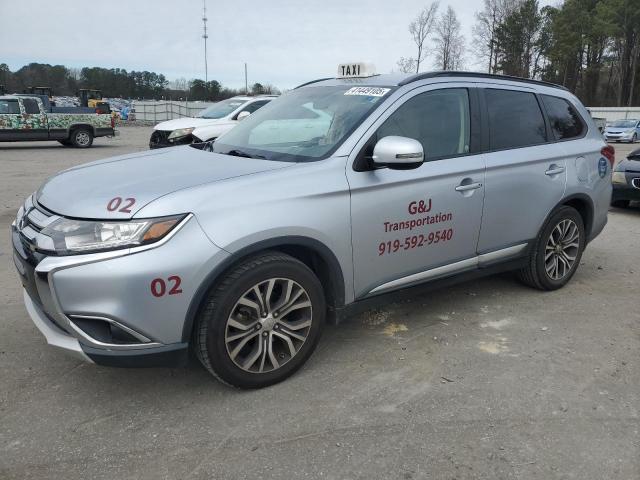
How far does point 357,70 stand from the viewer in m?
4.16

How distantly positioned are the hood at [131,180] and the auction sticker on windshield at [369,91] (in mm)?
840

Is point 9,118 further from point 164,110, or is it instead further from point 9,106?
point 164,110

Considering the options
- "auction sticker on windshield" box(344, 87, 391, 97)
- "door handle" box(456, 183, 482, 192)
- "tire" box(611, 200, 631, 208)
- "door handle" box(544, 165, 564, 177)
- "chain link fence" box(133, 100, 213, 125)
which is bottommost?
"tire" box(611, 200, 631, 208)

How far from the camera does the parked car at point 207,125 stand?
11.0m

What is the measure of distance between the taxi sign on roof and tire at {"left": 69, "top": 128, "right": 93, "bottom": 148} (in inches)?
700

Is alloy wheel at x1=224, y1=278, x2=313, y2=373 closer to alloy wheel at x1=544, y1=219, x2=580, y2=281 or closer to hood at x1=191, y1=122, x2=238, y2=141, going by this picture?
alloy wheel at x1=544, y1=219, x2=580, y2=281

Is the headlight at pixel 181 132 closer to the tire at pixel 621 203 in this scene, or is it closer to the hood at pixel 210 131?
the hood at pixel 210 131

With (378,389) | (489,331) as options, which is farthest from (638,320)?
(378,389)

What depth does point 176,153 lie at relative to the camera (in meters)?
3.70

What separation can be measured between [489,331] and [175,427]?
229 cm

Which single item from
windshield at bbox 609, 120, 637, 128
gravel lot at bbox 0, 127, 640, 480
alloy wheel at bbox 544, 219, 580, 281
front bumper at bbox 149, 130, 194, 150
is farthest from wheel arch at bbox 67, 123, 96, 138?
windshield at bbox 609, 120, 637, 128

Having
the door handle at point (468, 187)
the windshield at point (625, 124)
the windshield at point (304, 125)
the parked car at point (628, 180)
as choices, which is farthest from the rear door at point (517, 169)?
the windshield at point (625, 124)

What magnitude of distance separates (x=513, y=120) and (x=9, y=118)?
18.2 metres

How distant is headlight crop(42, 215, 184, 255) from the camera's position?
2.55 m
